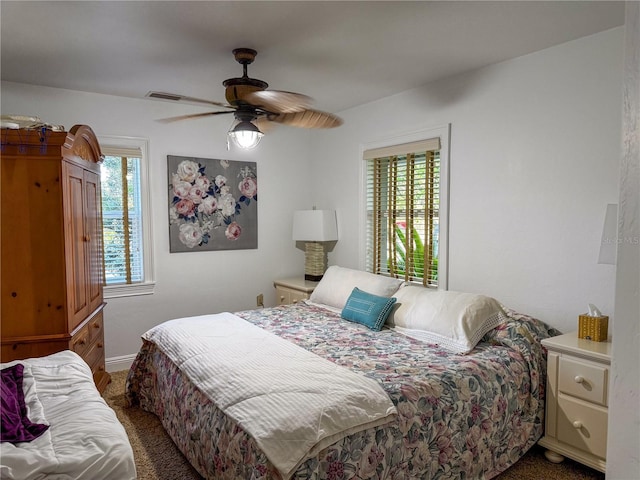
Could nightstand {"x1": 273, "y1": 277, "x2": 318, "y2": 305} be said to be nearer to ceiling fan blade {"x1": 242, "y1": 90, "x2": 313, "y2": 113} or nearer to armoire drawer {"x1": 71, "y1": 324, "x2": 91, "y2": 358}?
armoire drawer {"x1": 71, "y1": 324, "x2": 91, "y2": 358}

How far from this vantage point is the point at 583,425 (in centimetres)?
238

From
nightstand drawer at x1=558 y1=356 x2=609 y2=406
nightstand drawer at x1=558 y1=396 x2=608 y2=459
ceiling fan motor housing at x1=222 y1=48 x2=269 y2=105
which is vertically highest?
ceiling fan motor housing at x1=222 y1=48 x2=269 y2=105

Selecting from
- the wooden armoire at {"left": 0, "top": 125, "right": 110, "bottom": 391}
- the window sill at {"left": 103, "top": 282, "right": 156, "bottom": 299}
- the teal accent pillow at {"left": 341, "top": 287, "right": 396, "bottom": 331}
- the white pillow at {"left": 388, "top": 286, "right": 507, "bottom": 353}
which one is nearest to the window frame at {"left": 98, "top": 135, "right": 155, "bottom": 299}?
the window sill at {"left": 103, "top": 282, "right": 156, "bottom": 299}

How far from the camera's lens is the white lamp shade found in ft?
14.8

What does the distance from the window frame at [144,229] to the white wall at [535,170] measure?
237 centimetres

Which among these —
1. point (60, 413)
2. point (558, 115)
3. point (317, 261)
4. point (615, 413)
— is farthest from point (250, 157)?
point (615, 413)

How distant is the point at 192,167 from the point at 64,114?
1.12 m

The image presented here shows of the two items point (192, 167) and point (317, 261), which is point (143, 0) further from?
point (317, 261)

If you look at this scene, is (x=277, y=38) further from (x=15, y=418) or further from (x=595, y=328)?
(x=595, y=328)

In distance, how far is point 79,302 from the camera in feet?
9.20

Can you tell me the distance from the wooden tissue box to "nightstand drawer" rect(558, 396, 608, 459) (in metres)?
0.36

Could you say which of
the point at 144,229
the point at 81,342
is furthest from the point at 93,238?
the point at 144,229

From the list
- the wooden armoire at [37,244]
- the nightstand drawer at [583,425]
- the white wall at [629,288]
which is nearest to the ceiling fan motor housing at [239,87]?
the wooden armoire at [37,244]

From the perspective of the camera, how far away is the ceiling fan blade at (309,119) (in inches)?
102
